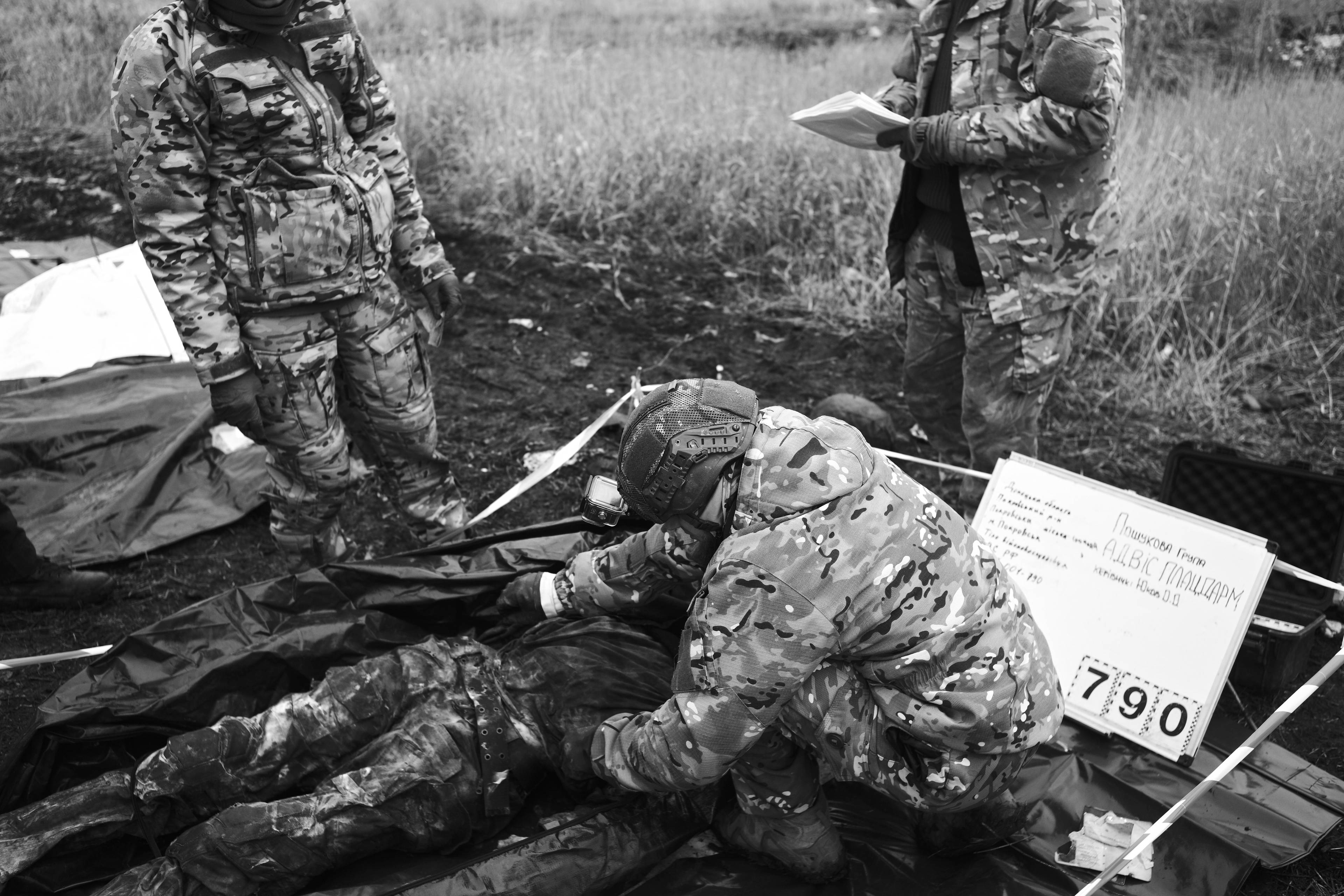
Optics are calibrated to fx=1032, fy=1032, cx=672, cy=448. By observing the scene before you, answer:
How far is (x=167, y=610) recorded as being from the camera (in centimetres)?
347

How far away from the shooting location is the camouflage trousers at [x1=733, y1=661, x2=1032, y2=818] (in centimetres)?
217

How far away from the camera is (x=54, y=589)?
3.37m

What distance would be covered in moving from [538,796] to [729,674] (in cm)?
93

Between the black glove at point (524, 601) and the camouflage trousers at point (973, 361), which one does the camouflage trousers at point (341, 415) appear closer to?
the black glove at point (524, 601)

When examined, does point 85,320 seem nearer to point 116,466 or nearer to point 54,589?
point 116,466

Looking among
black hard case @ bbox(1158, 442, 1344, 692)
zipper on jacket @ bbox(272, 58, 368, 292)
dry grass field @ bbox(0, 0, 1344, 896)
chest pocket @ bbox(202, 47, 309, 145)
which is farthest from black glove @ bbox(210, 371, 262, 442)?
black hard case @ bbox(1158, 442, 1344, 692)

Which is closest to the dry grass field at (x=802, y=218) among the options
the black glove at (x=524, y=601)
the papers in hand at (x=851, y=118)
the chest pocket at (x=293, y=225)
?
the black glove at (x=524, y=601)

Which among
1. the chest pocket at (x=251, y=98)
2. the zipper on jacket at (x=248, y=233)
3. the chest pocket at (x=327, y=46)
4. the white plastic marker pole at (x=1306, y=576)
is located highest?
the chest pocket at (x=327, y=46)

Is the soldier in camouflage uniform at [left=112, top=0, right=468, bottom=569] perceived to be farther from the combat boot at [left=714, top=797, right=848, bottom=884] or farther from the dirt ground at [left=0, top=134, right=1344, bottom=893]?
the combat boot at [left=714, top=797, right=848, bottom=884]

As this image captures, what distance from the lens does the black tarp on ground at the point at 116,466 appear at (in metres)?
3.71

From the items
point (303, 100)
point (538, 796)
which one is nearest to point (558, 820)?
point (538, 796)

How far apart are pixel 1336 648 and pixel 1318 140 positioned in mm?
3396

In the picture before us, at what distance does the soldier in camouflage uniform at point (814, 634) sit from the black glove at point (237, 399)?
1330mm

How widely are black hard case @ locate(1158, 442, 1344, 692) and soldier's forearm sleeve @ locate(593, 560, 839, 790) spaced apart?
1.71 metres
